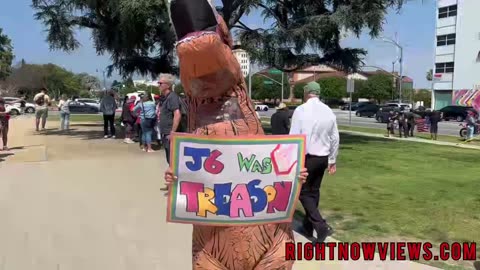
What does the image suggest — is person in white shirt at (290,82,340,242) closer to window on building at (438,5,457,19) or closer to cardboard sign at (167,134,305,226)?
cardboard sign at (167,134,305,226)

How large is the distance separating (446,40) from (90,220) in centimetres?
6493

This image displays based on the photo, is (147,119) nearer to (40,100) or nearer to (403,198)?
(403,198)

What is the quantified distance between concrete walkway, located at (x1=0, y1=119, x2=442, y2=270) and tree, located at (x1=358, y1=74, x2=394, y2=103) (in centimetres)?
8457

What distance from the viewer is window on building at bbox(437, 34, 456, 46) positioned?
63.3 meters

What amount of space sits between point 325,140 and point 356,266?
132cm

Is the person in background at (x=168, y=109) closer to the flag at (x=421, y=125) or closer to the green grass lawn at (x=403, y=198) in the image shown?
the green grass lawn at (x=403, y=198)

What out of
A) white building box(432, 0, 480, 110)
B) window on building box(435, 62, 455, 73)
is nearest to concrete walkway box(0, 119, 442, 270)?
white building box(432, 0, 480, 110)

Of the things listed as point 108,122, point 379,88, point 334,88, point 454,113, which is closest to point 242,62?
point 108,122

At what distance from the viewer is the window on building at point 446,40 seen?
63.3 metres

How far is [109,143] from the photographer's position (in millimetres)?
15930

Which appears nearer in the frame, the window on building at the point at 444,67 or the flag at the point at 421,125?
the flag at the point at 421,125

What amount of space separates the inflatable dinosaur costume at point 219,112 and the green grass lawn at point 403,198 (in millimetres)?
2921

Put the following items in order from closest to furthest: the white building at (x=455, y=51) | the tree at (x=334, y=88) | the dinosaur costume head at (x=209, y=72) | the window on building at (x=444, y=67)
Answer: the dinosaur costume head at (x=209, y=72), the white building at (x=455, y=51), the window on building at (x=444, y=67), the tree at (x=334, y=88)

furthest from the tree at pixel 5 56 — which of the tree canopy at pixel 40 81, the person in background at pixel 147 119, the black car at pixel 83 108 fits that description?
the person in background at pixel 147 119
